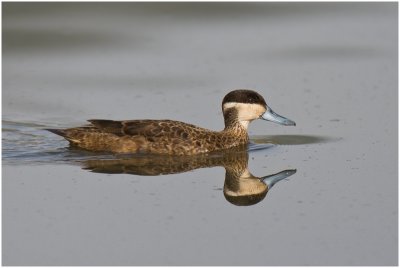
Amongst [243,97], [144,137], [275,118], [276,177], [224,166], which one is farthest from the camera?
[275,118]

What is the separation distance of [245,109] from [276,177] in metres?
1.71

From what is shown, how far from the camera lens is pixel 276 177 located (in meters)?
11.4

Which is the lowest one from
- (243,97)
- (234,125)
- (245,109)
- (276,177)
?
(276,177)

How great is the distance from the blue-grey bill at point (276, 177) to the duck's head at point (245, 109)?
1.40 metres

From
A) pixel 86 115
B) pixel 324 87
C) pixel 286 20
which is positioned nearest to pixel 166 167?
pixel 86 115

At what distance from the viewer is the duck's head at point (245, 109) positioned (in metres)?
12.9

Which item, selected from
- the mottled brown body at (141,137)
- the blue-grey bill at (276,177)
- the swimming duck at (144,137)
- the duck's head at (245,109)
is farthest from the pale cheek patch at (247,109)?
the blue-grey bill at (276,177)

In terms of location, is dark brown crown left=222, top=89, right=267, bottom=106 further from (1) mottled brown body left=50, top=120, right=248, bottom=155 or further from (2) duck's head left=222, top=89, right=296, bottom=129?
(1) mottled brown body left=50, top=120, right=248, bottom=155

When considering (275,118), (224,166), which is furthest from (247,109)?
(224,166)

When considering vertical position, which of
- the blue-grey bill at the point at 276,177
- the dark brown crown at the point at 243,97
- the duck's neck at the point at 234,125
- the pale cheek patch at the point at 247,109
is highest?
the dark brown crown at the point at 243,97

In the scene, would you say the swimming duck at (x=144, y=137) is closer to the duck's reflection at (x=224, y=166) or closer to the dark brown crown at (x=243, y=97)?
the duck's reflection at (x=224, y=166)

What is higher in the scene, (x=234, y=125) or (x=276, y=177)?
(x=234, y=125)

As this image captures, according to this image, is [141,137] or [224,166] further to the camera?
[141,137]

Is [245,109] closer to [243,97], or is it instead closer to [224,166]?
[243,97]
